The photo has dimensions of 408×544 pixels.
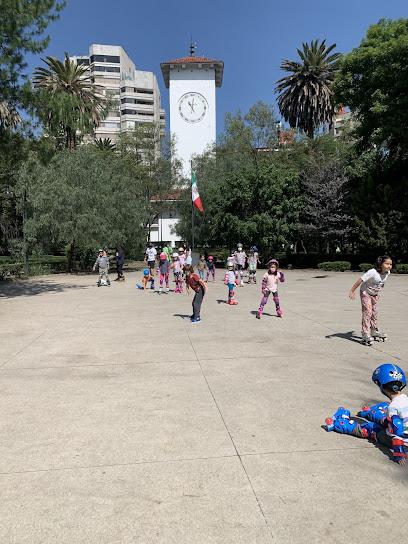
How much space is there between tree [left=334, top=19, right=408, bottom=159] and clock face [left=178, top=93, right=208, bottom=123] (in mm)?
44934

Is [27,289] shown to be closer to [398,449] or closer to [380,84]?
[398,449]

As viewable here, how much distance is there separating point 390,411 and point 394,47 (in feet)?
89.0

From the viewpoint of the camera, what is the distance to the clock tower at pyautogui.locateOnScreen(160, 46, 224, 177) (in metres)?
70.4

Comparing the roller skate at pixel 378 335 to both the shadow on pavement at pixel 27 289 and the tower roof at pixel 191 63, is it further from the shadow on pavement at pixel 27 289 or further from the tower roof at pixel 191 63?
the tower roof at pixel 191 63

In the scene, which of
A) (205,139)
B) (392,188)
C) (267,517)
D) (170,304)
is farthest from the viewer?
(205,139)

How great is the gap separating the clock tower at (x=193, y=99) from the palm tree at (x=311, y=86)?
23453 millimetres

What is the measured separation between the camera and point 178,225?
4500 cm

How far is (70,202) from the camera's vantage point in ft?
82.4

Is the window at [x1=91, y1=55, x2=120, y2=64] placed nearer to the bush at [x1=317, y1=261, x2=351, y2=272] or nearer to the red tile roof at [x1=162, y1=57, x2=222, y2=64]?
the red tile roof at [x1=162, y1=57, x2=222, y2=64]

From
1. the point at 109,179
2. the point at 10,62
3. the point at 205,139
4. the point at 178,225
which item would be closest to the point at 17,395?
the point at 10,62

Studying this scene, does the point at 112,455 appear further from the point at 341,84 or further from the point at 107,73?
the point at 107,73

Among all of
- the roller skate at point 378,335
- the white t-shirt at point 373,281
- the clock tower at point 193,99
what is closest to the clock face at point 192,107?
the clock tower at point 193,99

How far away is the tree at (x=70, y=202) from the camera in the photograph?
81.4 ft

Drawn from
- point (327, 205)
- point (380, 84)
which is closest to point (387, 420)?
point (380, 84)
